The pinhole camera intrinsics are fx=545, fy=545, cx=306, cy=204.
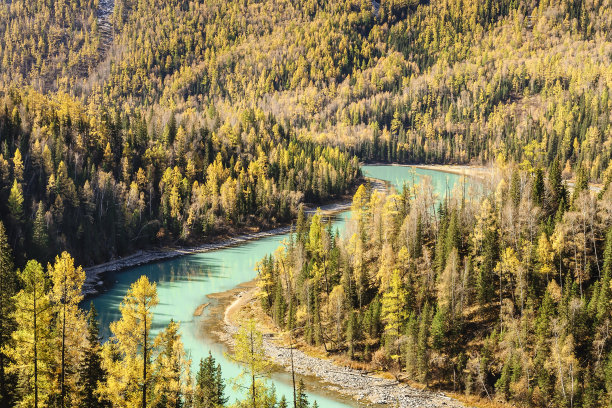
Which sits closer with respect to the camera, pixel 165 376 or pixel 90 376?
pixel 165 376

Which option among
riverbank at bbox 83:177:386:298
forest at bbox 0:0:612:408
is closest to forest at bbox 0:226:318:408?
forest at bbox 0:0:612:408

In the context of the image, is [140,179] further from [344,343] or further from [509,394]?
[509,394]

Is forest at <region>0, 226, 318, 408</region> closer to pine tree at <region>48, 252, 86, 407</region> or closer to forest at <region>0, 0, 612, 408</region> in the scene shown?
pine tree at <region>48, 252, 86, 407</region>

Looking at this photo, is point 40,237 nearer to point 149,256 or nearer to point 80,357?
point 149,256

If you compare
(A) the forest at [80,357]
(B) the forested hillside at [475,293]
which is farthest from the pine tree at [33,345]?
(B) the forested hillside at [475,293]

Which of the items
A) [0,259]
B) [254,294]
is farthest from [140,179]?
[0,259]

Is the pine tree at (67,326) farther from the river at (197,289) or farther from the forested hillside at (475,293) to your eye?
the forested hillside at (475,293)

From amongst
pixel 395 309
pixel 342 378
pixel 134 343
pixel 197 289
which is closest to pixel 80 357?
pixel 134 343
